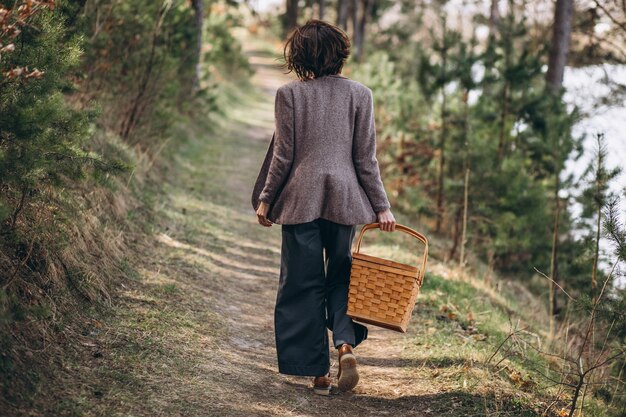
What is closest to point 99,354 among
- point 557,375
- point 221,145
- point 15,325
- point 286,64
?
point 15,325

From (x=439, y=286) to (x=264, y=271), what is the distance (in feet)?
5.86

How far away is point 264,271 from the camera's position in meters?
7.19

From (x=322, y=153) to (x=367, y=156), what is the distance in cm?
28

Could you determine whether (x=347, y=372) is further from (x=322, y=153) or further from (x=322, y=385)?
(x=322, y=153)

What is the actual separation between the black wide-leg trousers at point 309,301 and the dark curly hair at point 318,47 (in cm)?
92

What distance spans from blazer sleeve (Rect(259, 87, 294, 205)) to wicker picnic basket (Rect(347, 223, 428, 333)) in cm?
63

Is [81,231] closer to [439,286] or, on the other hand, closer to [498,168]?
[439,286]

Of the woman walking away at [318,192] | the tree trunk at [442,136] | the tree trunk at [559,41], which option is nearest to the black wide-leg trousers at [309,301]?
the woman walking away at [318,192]

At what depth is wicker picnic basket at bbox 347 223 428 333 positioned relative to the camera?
4031mm

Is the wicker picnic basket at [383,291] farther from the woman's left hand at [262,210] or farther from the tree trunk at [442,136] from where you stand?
the tree trunk at [442,136]

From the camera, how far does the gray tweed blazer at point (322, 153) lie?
4.12m

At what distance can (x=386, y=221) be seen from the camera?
420cm

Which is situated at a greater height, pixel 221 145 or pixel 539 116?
pixel 539 116

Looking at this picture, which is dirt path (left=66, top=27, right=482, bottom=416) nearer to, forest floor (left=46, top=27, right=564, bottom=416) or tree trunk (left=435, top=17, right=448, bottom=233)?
forest floor (left=46, top=27, right=564, bottom=416)
